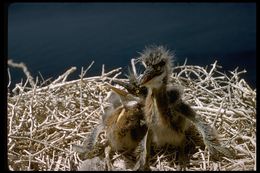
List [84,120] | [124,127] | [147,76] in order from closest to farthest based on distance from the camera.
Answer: [147,76]
[124,127]
[84,120]

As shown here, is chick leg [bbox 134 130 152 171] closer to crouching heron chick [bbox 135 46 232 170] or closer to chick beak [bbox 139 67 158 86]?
crouching heron chick [bbox 135 46 232 170]

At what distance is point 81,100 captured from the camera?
1820 millimetres

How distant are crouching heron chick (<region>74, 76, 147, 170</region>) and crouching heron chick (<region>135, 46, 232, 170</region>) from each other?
30 millimetres

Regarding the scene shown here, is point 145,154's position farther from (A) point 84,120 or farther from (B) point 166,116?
(A) point 84,120

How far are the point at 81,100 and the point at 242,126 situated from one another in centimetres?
61

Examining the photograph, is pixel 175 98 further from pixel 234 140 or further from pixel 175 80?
pixel 175 80

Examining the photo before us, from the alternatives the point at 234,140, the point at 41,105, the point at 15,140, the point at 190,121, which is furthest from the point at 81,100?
the point at 234,140

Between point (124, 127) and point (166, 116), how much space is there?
0.14 meters

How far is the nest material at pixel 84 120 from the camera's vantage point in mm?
1480

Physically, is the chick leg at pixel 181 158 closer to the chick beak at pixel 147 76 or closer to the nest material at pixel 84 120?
the nest material at pixel 84 120

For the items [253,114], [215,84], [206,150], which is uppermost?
[215,84]

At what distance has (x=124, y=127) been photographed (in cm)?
153

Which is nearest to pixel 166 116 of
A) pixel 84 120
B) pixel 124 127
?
pixel 124 127

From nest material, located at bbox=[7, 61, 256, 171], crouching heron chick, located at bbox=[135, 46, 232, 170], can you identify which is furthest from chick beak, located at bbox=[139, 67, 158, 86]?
nest material, located at bbox=[7, 61, 256, 171]
